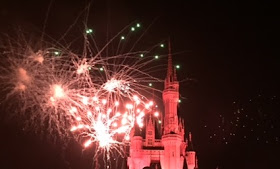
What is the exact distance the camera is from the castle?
49.9 m

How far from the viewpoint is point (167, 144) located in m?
50.3

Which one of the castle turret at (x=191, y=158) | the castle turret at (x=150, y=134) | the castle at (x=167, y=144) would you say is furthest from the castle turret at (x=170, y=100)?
the castle turret at (x=191, y=158)

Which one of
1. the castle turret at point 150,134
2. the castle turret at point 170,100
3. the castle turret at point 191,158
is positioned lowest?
the castle turret at point 191,158

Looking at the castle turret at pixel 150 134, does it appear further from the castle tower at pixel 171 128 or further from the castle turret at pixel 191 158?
the castle turret at pixel 191 158

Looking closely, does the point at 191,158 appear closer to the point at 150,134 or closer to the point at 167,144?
the point at 167,144

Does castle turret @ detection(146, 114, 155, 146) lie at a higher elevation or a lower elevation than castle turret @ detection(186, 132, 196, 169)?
higher

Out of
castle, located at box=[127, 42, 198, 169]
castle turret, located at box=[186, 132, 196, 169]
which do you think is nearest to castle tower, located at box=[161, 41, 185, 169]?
castle, located at box=[127, 42, 198, 169]

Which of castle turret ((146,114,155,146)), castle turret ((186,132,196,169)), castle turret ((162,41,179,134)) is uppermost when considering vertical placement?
castle turret ((162,41,179,134))

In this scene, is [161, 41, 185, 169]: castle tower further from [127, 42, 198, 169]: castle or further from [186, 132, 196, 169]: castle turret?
[186, 132, 196, 169]: castle turret

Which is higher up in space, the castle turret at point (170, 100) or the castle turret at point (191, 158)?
the castle turret at point (170, 100)

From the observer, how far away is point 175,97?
53.9 m

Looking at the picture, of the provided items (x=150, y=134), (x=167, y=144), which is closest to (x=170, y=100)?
(x=150, y=134)

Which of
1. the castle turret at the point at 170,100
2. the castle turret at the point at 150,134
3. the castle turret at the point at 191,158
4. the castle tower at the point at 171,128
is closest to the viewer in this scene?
the castle tower at the point at 171,128

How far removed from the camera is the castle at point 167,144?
4991 cm
